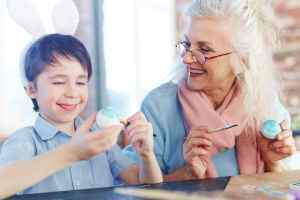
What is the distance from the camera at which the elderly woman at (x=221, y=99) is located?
3.50ft

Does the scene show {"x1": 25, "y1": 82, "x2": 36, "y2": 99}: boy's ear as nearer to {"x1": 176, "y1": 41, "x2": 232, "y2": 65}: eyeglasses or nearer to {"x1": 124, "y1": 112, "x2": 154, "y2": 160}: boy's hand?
{"x1": 124, "y1": 112, "x2": 154, "y2": 160}: boy's hand

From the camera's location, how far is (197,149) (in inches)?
41.8

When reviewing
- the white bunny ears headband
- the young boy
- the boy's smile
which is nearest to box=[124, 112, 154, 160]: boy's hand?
the young boy

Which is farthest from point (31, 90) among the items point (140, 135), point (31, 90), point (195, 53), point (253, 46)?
point (253, 46)

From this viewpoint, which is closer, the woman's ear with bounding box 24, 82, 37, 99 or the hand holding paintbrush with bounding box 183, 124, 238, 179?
the woman's ear with bounding box 24, 82, 37, 99

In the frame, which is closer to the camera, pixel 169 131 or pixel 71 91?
pixel 71 91

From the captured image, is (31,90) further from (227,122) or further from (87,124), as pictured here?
(227,122)

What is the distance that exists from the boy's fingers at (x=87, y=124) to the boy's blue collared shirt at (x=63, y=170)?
0.02m

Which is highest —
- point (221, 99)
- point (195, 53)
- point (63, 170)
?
point (195, 53)

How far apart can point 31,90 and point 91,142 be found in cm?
15

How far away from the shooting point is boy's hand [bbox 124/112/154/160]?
988 millimetres

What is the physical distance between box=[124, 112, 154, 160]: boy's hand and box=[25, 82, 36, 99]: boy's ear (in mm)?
192

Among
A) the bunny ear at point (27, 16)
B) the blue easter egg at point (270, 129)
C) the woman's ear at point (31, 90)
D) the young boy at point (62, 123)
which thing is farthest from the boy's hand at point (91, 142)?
the blue easter egg at point (270, 129)

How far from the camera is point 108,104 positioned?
1026 millimetres
